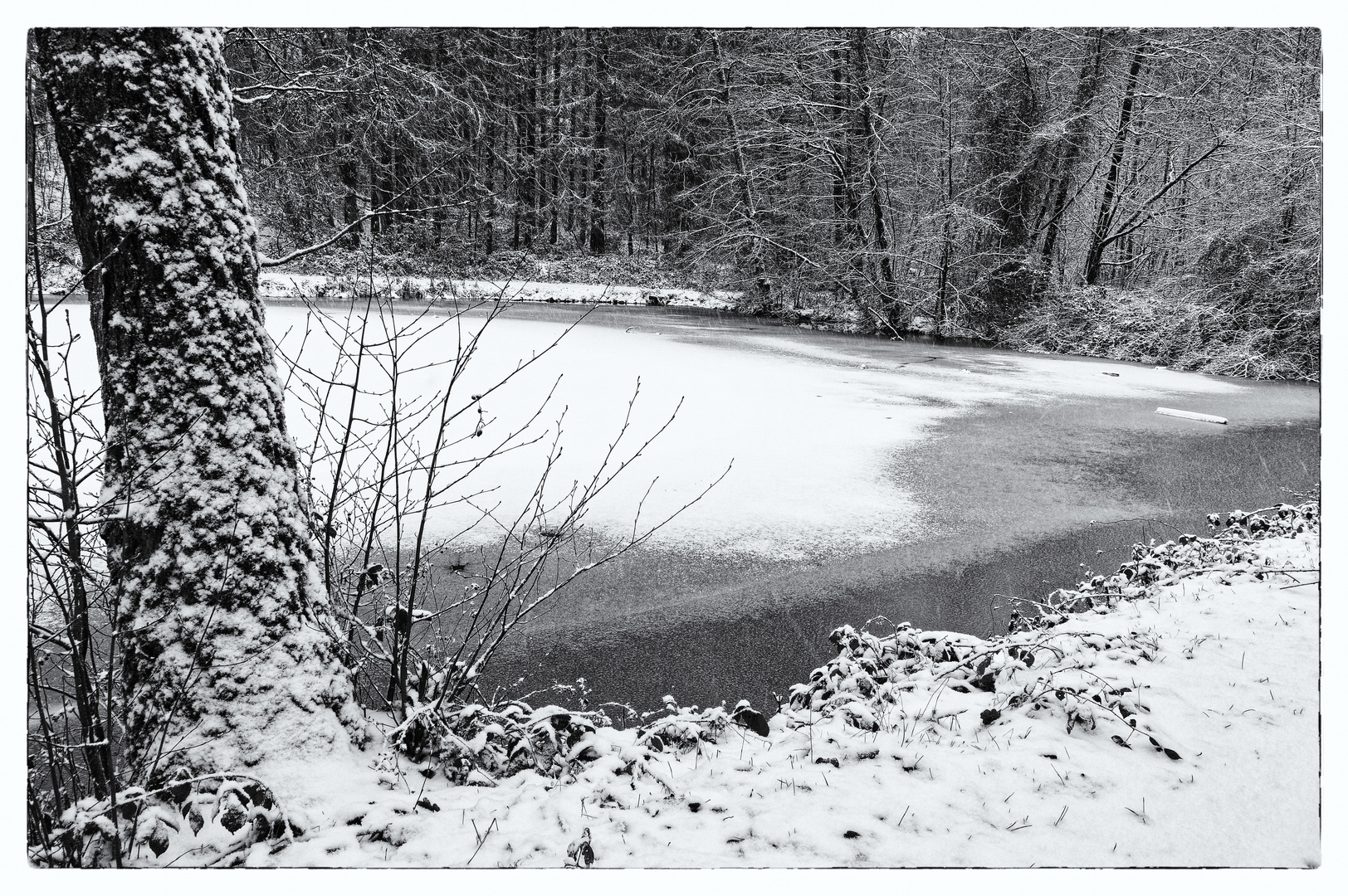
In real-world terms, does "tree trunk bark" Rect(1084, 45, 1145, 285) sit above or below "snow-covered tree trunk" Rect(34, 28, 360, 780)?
above

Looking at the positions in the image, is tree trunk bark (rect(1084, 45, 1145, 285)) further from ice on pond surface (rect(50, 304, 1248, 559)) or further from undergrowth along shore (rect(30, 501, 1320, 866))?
undergrowth along shore (rect(30, 501, 1320, 866))

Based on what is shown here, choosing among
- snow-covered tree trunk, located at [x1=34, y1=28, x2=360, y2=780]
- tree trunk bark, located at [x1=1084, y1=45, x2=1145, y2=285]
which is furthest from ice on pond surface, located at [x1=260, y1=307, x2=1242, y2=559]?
snow-covered tree trunk, located at [x1=34, y1=28, x2=360, y2=780]

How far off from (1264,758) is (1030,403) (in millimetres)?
5063

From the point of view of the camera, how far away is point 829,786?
188 centimetres

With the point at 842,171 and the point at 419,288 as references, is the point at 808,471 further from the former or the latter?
the point at 419,288

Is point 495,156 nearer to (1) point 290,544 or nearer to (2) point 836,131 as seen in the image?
(2) point 836,131

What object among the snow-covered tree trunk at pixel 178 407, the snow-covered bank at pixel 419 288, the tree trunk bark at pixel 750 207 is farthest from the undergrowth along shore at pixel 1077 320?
the snow-covered tree trunk at pixel 178 407

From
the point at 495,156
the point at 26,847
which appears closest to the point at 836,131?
the point at 495,156

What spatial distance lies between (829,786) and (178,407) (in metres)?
1.80

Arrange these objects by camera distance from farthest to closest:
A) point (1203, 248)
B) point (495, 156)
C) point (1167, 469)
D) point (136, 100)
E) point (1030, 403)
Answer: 1. point (1030, 403)
2. point (1167, 469)
3. point (1203, 248)
4. point (495, 156)
5. point (136, 100)

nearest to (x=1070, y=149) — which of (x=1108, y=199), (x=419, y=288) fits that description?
(x=1108, y=199)

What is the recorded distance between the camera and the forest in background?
2.84 m

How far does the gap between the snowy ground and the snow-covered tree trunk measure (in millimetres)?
237

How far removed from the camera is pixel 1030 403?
22.0 ft
